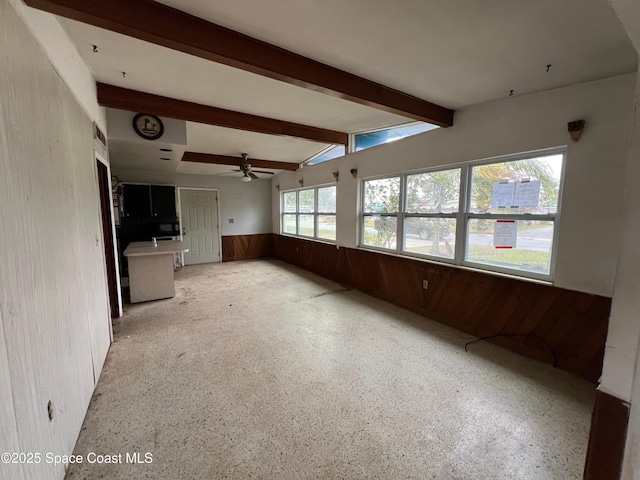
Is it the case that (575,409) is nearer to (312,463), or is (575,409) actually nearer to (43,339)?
(312,463)

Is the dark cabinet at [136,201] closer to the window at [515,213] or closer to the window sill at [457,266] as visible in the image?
the window sill at [457,266]

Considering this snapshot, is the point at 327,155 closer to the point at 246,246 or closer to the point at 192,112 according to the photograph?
the point at 192,112

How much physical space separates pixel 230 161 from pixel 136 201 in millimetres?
2343

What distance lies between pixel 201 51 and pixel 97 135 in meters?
1.73

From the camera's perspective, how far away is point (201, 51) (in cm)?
179

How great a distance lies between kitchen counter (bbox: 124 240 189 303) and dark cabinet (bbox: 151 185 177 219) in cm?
242

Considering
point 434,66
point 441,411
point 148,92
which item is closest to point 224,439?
point 441,411

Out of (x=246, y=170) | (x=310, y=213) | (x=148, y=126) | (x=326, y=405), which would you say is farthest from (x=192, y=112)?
(x=310, y=213)

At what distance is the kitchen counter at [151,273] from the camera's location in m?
3.90

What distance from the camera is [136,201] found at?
19.3 ft

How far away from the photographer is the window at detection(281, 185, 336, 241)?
222 inches

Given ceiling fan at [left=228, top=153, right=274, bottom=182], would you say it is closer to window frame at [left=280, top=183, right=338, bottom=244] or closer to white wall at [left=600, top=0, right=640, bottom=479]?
window frame at [left=280, top=183, right=338, bottom=244]

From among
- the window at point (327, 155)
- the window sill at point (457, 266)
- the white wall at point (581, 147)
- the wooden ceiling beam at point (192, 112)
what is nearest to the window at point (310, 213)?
the window at point (327, 155)

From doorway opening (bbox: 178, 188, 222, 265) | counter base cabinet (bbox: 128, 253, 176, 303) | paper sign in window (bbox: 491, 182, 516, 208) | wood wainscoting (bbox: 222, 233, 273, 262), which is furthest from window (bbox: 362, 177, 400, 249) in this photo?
doorway opening (bbox: 178, 188, 222, 265)
